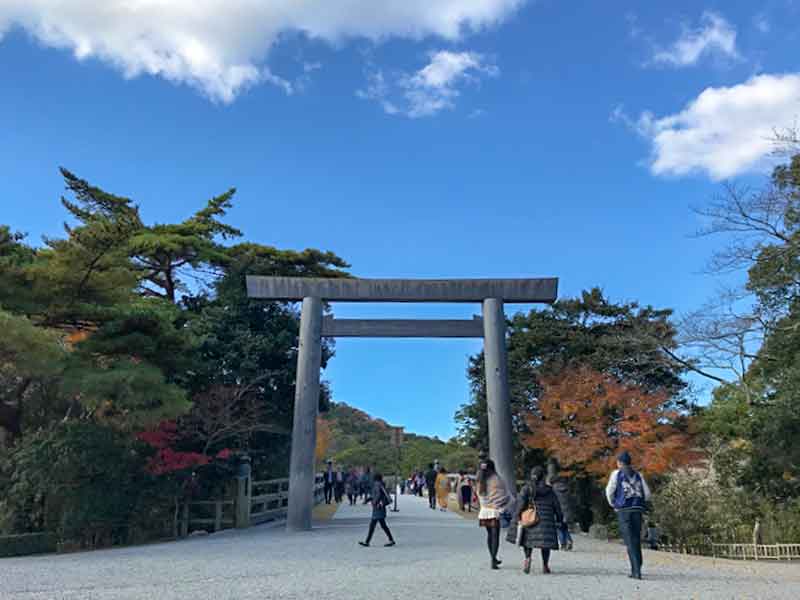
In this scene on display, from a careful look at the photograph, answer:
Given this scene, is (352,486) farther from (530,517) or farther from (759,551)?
(530,517)

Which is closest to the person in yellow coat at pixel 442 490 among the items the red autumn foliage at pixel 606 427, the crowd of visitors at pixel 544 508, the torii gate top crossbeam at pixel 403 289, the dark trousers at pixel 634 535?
the red autumn foliage at pixel 606 427

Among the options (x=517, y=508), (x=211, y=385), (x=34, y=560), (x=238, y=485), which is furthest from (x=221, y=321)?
(x=517, y=508)

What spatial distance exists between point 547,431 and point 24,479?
1053cm

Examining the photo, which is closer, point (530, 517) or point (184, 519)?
point (530, 517)

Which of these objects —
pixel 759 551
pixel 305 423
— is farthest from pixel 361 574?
pixel 759 551

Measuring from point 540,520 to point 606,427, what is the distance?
25.0 feet

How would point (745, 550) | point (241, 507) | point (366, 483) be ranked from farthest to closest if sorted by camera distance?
point (366, 483)
point (241, 507)
point (745, 550)

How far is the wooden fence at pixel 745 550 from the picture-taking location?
1265 centimetres

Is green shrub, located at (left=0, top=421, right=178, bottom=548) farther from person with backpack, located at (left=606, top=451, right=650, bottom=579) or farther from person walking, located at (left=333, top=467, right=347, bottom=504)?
person walking, located at (left=333, top=467, right=347, bottom=504)

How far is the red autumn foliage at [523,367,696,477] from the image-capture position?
1406cm

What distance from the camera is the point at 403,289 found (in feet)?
50.6

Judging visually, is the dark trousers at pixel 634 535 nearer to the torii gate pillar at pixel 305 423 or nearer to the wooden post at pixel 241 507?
the torii gate pillar at pixel 305 423

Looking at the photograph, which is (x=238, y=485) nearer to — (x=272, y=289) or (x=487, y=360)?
(x=272, y=289)

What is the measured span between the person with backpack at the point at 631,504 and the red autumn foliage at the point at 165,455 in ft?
30.6
